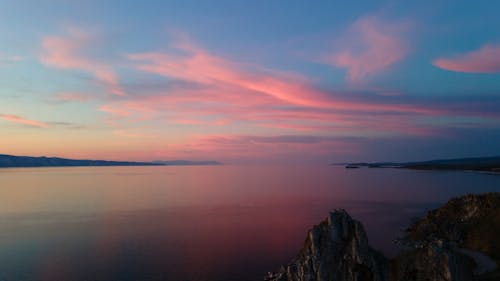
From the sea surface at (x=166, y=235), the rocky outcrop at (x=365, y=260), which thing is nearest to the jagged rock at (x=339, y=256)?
the rocky outcrop at (x=365, y=260)

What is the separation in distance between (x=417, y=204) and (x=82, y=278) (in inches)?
4207

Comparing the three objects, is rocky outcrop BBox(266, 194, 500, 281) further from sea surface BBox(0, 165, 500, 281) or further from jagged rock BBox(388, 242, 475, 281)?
sea surface BBox(0, 165, 500, 281)

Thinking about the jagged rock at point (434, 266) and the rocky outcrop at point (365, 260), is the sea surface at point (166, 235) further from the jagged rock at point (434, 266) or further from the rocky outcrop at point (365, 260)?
the jagged rock at point (434, 266)

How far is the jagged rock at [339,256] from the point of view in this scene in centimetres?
3447

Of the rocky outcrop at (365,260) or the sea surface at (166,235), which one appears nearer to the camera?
the rocky outcrop at (365,260)

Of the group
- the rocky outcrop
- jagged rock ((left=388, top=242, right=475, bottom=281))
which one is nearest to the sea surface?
the rocky outcrop

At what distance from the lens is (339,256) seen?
36.6 meters

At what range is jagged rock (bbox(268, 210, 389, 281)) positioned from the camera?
113ft

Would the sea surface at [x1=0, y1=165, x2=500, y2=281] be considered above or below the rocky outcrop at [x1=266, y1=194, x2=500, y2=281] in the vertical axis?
below

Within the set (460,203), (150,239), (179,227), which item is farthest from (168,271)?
(460,203)

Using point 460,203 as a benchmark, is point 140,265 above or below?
below

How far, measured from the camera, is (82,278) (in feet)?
151

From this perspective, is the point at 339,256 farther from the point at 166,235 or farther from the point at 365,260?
the point at 166,235

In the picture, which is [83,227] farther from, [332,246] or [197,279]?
[332,246]
